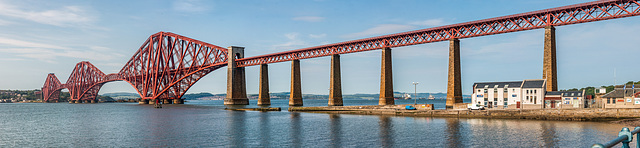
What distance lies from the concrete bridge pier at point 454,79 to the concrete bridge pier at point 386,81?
539 inches

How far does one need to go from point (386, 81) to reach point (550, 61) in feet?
103

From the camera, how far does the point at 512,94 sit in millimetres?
73562

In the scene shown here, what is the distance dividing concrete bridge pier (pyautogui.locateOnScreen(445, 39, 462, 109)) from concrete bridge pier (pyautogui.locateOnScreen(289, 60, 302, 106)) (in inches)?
1806

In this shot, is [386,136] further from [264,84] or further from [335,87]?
[264,84]

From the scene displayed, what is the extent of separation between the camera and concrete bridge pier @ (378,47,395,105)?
94.4 metres

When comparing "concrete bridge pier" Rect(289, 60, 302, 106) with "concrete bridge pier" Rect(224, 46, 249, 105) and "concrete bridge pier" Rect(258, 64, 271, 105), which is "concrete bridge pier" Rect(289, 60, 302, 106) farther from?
"concrete bridge pier" Rect(224, 46, 249, 105)

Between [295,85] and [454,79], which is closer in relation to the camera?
[454,79]

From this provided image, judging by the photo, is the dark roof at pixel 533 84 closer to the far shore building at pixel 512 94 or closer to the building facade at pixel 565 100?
the far shore building at pixel 512 94

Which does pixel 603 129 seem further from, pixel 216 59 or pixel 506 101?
pixel 216 59

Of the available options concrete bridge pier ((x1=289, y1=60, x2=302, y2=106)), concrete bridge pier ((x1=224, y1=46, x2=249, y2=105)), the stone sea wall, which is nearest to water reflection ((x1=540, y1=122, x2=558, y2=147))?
the stone sea wall

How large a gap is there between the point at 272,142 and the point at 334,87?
63.3m

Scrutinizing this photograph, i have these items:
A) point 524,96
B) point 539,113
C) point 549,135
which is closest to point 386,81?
point 524,96

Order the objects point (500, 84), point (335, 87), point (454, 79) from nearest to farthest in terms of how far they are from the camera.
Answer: point (500, 84), point (454, 79), point (335, 87)

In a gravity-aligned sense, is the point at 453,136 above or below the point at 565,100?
below
